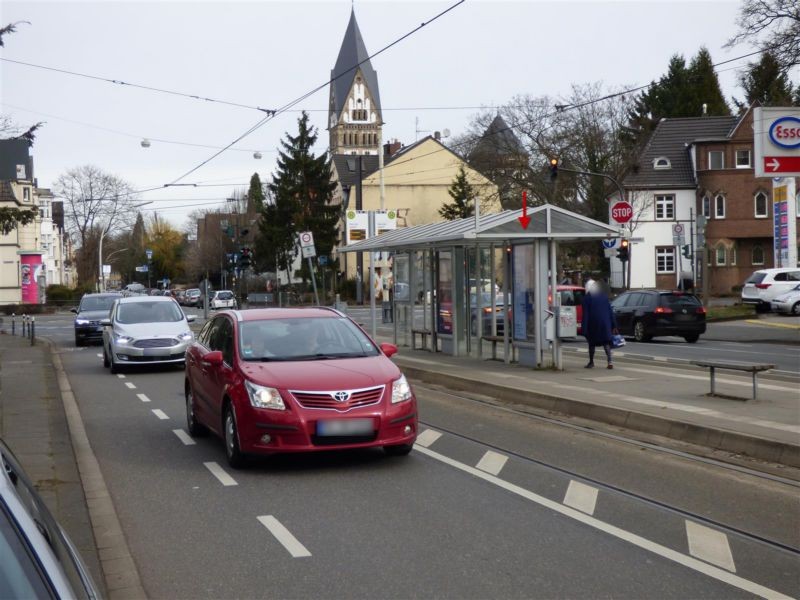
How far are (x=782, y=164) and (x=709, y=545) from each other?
50.1 feet

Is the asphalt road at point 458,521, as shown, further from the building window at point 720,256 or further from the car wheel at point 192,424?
the building window at point 720,256

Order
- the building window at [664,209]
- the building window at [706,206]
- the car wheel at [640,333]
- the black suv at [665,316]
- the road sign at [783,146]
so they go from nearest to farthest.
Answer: the road sign at [783,146], the black suv at [665,316], the car wheel at [640,333], the building window at [706,206], the building window at [664,209]

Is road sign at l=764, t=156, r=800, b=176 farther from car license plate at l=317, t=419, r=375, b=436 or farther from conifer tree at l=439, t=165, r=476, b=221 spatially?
conifer tree at l=439, t=165, r=476, b=221

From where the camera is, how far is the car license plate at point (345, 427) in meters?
8.84

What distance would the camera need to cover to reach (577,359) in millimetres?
21625

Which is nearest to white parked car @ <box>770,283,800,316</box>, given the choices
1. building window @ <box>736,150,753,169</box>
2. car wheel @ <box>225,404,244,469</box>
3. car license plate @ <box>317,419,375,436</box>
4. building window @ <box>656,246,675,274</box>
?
building window @ <box>656,246,675,274</box>

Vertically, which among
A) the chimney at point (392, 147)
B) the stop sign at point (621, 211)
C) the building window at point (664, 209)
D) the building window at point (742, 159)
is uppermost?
the chimney at point (392, 147)

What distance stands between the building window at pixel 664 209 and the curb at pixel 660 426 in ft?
174

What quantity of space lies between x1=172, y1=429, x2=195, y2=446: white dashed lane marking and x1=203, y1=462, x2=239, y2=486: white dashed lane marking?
1.51 meters

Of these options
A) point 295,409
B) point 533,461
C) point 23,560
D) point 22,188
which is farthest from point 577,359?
point 22,188

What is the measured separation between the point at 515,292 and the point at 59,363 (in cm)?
1277

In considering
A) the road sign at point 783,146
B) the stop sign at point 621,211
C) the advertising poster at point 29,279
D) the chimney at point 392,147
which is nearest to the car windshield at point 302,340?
the road sign at point 783,146

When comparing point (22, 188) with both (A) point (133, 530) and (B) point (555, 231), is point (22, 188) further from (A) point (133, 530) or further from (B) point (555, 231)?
(A) point (133, 530)

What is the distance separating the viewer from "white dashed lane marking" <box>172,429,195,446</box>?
37.2ft
